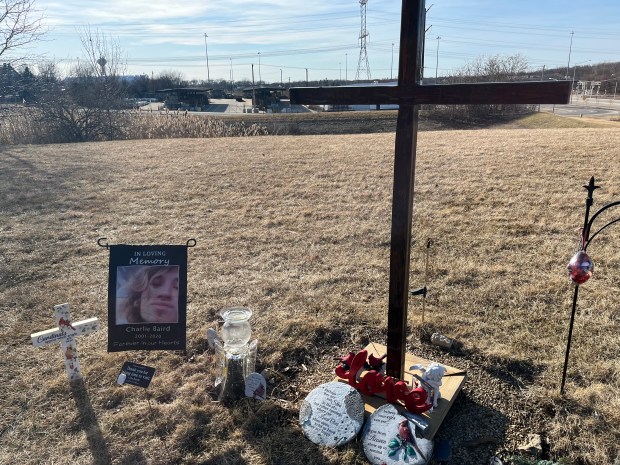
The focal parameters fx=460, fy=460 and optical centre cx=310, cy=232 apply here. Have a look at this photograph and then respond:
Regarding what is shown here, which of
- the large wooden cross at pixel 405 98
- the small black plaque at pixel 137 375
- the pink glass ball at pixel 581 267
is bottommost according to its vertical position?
the small black plaque at pixel 137 375

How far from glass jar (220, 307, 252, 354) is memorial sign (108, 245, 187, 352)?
0.28 m

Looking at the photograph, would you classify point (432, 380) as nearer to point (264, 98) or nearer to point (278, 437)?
point (278, 437)

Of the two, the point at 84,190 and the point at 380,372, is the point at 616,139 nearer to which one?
the point at 380,372

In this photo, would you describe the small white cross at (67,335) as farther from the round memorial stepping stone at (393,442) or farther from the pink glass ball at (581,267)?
the pink glass ball at (581,267)

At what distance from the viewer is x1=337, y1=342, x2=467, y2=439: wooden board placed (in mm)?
2414

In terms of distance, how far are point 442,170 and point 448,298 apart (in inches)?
205

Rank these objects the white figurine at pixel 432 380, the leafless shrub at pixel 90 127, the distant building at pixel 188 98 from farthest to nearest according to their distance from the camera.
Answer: the distant building at pixel 188 98 < the leafless shrub at pixel 90 127 < the white figurine at pixel 432 380

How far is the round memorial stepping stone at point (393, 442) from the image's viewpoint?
7.34ft

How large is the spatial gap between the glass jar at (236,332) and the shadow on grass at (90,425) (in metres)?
0.81

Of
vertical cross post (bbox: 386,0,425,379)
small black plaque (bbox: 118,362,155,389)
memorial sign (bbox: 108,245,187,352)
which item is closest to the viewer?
vertical cross post (bbox: 386,0,425,379)

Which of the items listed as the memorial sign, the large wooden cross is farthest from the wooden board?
the memorial sign

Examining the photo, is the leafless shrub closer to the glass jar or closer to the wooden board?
the glass jar

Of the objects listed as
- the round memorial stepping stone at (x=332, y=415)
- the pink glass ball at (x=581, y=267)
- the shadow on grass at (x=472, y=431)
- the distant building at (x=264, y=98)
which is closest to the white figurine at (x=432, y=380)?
the shadow on grass at (x=472, y=431)

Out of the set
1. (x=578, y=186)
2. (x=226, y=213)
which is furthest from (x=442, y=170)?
(x=226, y=213)
